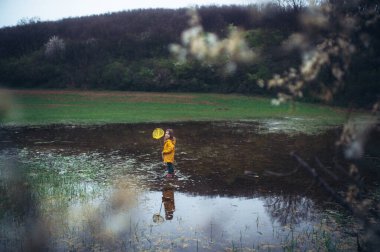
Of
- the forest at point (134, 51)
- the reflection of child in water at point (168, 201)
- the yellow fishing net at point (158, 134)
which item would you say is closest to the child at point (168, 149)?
the yellow fishing net at point (158, 134)

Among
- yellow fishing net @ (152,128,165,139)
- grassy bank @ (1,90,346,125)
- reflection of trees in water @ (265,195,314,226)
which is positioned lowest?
reflection of trees in water @ (265,195,314,226)

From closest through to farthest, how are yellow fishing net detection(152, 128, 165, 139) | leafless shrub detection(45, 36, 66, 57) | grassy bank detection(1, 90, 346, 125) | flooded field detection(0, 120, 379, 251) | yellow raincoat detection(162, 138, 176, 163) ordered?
1. flooded field detection(0, 120, 379, 251)
2. yellow fishing net detection(152, 128, 165, 139)
3. yellow raincoat detection(162, 138, 176, 163)
4. grassy bank detection(1, 90, 346, 125)
5. leafless shrub detection(45, 36, 66, 57)

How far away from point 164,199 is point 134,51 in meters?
56.2

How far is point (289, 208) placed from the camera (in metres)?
10.8

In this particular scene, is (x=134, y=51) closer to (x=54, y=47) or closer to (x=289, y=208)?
(x=54, y=47)

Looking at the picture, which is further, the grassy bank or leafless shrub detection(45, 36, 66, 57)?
leafless shrub detection(45, 36, 66, 57)

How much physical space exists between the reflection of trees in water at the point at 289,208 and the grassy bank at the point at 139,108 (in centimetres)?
1785

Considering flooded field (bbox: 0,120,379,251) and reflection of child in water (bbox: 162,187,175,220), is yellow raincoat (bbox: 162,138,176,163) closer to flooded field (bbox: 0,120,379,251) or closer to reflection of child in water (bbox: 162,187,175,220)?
flooded field (bbox: 0,120,379,251)

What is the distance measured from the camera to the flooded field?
8406 mm

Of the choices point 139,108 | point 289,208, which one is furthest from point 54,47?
point 289,208

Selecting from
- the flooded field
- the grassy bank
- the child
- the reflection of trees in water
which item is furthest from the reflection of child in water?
the grassy bank

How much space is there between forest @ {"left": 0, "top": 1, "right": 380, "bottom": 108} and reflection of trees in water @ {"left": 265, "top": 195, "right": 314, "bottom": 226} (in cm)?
2346

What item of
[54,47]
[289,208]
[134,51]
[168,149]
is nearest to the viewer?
[289,208]

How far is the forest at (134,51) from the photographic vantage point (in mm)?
49603
